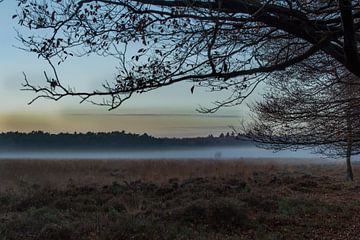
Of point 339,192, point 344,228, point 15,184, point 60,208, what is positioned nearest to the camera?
point 344,228

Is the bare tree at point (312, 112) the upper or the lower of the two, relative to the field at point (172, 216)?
upper

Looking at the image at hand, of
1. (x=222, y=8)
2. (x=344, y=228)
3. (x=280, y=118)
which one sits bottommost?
(x=344, y=228)

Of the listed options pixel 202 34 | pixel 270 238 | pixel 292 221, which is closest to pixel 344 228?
pixel 292 221

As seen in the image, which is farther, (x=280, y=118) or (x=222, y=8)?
(x=280, y=118)

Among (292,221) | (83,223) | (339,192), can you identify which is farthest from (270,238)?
(339,192)

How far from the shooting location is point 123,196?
1622cm

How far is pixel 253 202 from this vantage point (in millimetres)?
14625

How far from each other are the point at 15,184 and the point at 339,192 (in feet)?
45.0

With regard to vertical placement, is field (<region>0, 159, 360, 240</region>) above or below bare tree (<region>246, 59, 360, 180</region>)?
below

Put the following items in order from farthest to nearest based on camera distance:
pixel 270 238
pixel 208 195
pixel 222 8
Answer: pixel 208 195
pixel 270 238
pixel 222 8

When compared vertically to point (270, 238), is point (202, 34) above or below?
above

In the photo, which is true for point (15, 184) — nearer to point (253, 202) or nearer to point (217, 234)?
point (253, 202)

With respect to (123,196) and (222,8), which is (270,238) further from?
(123,196)

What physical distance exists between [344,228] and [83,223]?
5.76 meters
